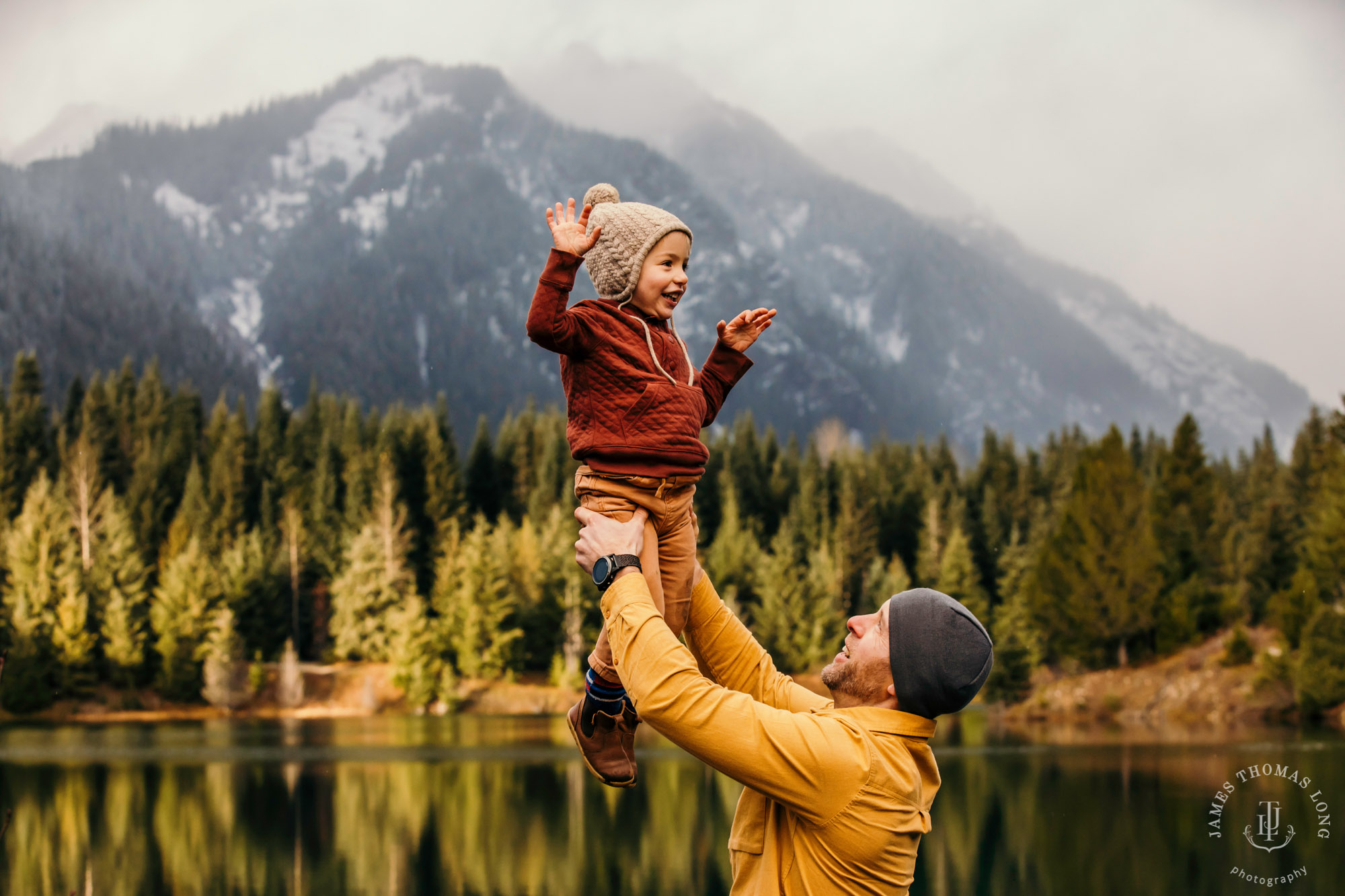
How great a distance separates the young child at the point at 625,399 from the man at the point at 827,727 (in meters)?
0.25

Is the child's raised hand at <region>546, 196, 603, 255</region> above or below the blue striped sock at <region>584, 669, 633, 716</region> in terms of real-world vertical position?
above

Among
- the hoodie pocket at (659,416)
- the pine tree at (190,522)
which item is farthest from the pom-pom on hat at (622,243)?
the pine tree at (190,522)

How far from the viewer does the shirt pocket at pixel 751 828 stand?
8.82 ft

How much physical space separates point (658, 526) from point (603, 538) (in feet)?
1.40

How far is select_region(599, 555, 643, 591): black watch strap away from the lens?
250cm

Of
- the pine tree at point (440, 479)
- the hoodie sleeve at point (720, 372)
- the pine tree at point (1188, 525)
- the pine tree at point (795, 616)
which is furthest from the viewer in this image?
the pine tree at point (440, 479)

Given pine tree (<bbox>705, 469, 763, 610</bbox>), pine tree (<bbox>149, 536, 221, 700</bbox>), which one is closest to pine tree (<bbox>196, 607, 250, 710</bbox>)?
pine tree (<bbox>149, 536, 221, 700</bbox>)

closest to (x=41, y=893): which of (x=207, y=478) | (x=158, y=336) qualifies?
(x=207, y=478)

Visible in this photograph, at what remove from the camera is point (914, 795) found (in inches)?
102

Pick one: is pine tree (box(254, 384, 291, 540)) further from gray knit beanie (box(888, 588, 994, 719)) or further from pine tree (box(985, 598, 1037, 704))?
gray knit beanie (box(888, 588, 994, 719))

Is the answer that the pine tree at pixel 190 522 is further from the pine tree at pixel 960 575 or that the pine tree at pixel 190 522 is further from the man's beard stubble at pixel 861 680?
the man's beard stubble at pixel 861 680

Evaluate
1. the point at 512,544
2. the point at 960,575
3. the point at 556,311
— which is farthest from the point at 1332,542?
the point at 556,311

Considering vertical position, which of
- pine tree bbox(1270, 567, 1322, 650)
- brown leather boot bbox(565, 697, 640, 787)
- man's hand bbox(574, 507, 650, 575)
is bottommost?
pine tree bbox(1270, 567, 1322, 650)

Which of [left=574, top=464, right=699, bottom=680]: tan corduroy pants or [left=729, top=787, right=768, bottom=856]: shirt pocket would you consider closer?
[left=729, top=787, right=768, bottom=856]: shirt pocket
